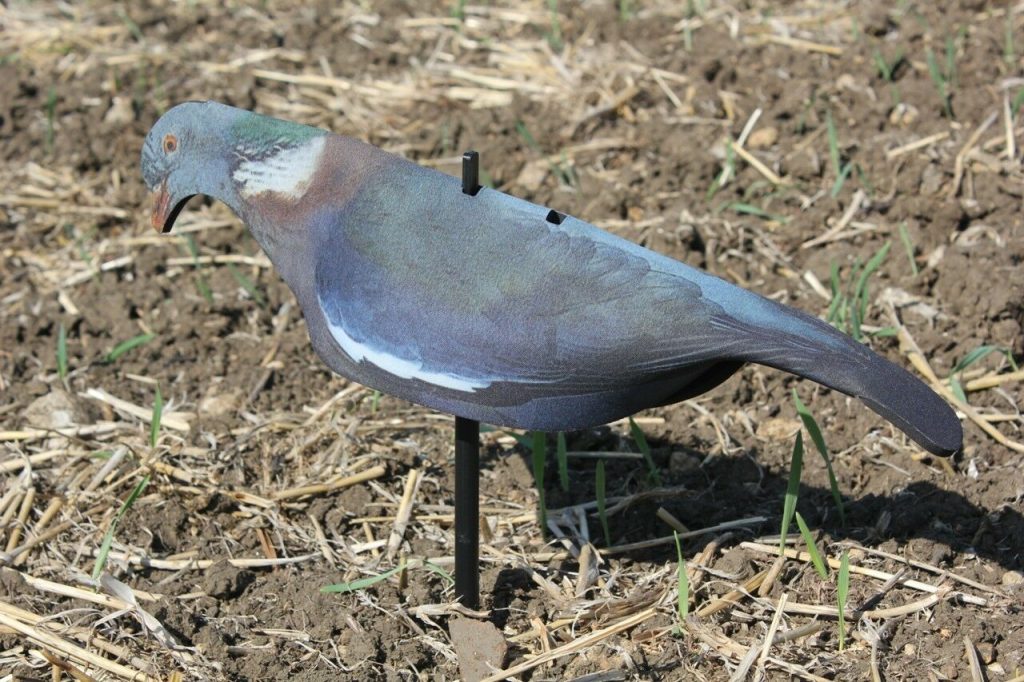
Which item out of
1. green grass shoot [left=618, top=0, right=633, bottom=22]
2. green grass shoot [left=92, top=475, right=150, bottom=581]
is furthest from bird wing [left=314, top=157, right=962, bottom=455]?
green grass shoot [left=618, top=0, right=633, bottom=22]

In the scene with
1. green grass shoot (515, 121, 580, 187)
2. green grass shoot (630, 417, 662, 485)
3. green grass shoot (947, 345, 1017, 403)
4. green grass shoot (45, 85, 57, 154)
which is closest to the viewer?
green grass shoot (630, 417, 662, 485)

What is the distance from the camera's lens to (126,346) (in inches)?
135

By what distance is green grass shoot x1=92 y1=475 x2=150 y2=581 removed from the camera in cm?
267

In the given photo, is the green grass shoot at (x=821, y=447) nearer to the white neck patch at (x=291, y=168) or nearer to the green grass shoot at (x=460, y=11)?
the white neck patch at (x=291, y=168)

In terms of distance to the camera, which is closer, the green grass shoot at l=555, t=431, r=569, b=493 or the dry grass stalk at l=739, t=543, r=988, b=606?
the dry grass stalk at l=739, t=543, r=988, b=606

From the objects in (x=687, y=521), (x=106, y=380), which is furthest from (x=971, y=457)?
(x=106, y=380)

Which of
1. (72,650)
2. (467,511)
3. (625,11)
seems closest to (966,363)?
(467,511)

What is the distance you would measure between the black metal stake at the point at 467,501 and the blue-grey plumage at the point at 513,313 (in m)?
0.14

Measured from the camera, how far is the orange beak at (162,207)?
2477mm

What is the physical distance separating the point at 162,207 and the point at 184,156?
137 millimetres

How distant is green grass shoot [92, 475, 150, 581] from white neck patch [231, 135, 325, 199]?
0.86 meters

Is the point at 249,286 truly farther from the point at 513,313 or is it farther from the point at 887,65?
the point at 887,65

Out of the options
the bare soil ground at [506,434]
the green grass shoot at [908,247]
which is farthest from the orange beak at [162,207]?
the green grass shoot at [908,247]

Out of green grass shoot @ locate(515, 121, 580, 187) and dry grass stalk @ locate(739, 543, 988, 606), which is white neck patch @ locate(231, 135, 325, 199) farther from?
green grass shoot @ locate(515, 121, 580, 187)
